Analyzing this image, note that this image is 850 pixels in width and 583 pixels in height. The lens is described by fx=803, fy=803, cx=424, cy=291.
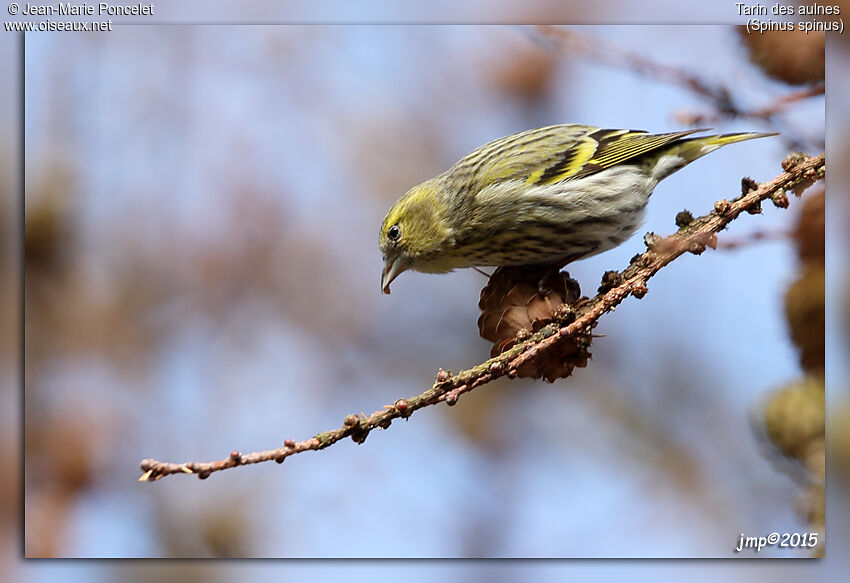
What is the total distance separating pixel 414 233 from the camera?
1.99 metres

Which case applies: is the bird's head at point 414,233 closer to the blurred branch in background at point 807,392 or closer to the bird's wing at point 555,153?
the bird's wing at point 555,153

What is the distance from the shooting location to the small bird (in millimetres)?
1786

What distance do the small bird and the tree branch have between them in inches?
12.7

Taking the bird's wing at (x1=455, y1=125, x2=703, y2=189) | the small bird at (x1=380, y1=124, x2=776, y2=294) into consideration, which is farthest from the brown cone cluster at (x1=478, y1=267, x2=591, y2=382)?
the bird's wing at (x1=455, y1=125, x2=703, y2=189)

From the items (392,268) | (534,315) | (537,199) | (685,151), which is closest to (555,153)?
(537,199)

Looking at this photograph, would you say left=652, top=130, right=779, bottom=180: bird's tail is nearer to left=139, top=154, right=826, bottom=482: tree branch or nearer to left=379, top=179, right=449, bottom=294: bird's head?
left=139, top=154, right=826, bottom=482: tree branch

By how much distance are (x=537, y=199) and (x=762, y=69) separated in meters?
0.55

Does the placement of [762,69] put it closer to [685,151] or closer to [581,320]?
[685,151]

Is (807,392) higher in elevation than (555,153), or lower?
lower

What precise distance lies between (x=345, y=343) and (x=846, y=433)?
139 centimetres

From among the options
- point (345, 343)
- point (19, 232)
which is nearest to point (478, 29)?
point (345, 343)

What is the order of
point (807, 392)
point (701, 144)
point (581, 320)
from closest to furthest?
point (581, 320)
point (807, 392)
point (701, 144)

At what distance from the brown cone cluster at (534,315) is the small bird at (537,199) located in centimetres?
18

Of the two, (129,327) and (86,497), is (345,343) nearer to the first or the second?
(129,327)
